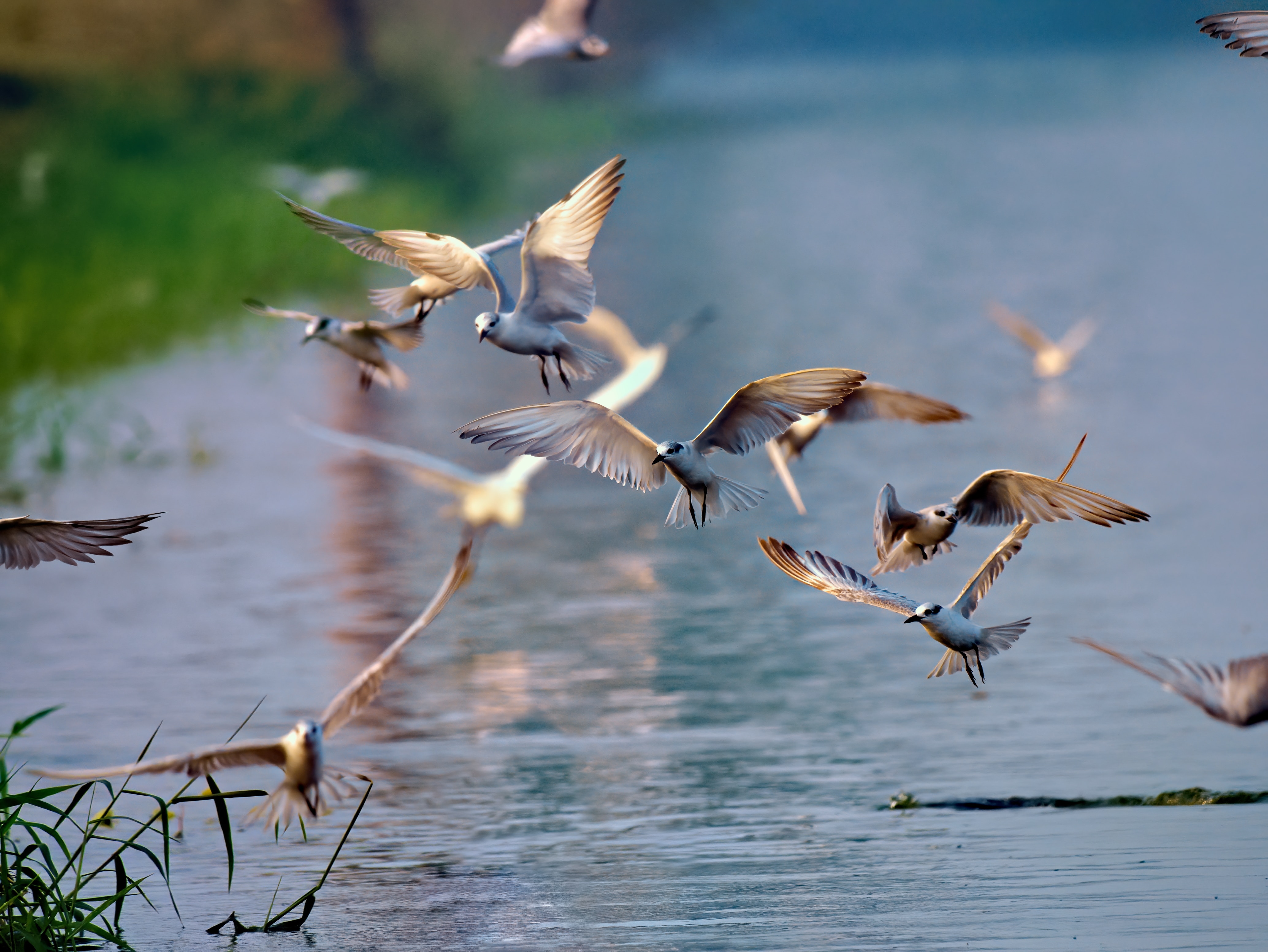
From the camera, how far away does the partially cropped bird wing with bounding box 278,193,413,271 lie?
200 inches

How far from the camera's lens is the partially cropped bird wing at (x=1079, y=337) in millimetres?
16094

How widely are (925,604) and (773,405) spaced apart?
666 mm

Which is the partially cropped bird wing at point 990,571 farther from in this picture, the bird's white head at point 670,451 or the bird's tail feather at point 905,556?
the bird's white head at point 670,451

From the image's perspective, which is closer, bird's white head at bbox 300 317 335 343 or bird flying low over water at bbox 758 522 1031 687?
bird flying low over water at bbox 758 522 1031 687

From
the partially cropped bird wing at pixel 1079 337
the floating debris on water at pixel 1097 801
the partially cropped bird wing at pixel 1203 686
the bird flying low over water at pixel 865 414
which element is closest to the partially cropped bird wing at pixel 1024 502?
the partially cropped bird wing at pixel 1203 686

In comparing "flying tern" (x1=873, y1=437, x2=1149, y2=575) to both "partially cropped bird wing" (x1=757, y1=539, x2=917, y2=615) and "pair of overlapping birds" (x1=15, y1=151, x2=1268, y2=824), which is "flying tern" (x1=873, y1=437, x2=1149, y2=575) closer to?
"pair of overlapping birds" (x1=15, y1=151, x2=1268, y2=824)

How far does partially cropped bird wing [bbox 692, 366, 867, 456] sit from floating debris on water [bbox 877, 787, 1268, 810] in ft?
6.54

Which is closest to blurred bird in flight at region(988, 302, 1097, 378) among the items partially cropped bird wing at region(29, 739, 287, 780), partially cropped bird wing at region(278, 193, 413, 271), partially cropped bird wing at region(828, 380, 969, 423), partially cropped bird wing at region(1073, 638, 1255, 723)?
partially cropped bird wing at region(828, 380, 969, 423)

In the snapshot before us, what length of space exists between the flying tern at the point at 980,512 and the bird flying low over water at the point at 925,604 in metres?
0.08

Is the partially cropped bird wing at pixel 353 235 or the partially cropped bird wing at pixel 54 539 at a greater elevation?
the partially cropped bird wing at pixel 353 235

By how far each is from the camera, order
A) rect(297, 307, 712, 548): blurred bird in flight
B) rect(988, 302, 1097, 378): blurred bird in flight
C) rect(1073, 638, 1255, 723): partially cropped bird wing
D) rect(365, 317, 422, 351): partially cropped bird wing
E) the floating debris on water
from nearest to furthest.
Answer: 1. rect(1073, 638, 1255, 723): partially cropped bird wing
2. rect(365, 317, 422, 351): partially cropped bird wing
3. the floating debris on water
4. rect(297, 307, 712, 548): blurred bird in flight
5. rect(988, 302, 1097, 378): blurred bird in flight

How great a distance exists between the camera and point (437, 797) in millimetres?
6941

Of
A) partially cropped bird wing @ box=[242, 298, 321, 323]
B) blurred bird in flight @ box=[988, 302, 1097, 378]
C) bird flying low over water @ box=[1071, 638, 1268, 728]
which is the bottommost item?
bird flying low over water @ box=[1071, 638, 1268, 728]

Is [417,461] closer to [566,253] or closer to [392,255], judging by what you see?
[392,255]
